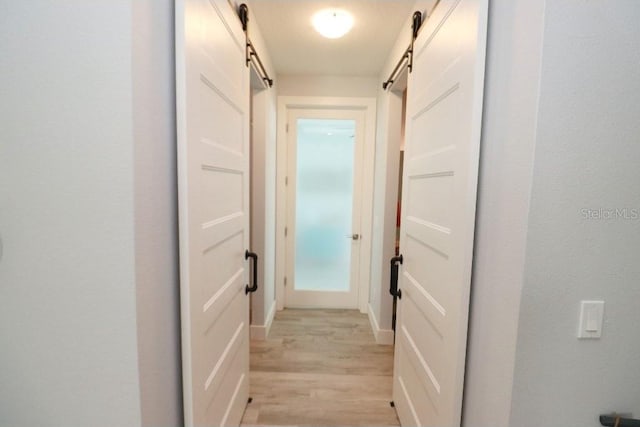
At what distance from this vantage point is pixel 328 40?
220 centimetres

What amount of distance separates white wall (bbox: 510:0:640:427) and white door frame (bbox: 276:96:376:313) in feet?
7.21

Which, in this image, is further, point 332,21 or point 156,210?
point 332,21

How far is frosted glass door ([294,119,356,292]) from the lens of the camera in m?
3.04

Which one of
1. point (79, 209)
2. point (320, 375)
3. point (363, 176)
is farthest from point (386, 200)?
point (79, 209)

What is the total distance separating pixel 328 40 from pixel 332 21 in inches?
13.9

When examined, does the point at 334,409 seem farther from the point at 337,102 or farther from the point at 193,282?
the point at 337,102

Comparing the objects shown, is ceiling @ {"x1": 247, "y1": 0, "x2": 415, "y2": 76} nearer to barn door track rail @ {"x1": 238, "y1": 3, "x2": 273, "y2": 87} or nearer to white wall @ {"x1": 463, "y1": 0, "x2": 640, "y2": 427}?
barn door track rail @ {"x1": 238, "y1": 3, "x2": 273, "y2": 87}

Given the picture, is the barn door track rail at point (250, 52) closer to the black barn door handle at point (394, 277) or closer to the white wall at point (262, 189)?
the white wall at point (262, 189)

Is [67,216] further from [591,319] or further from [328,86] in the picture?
[328,86]

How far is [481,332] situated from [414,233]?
569 millimetres

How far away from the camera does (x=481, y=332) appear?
1001 mm

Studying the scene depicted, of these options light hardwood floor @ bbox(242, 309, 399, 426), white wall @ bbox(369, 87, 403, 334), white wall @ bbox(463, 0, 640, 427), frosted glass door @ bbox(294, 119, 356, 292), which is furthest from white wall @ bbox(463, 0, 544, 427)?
frosted glass door @ bbox(294, 119, 356, 292)

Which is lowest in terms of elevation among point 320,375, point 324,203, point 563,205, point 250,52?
point 320,375

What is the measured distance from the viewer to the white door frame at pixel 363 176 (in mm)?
2896
